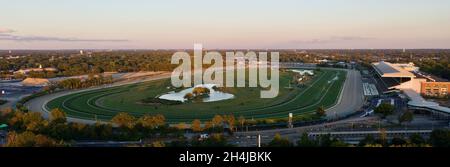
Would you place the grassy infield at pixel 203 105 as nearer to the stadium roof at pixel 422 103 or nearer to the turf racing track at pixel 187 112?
the turf racing track at pixel 187 112

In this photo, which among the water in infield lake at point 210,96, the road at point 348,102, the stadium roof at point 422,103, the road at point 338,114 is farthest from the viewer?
the water in infield lake at point 210,96

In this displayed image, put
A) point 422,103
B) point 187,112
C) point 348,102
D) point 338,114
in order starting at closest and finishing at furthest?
point 338,114
point 187,112
point 422,103
point 348,102

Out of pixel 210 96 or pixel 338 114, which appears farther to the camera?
pixel 210 96

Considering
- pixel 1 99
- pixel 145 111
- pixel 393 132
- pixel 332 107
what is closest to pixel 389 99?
pixel 332 107

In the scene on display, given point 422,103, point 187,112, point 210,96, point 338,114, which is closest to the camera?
point 338,114

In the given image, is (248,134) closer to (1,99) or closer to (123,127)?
(123,127)

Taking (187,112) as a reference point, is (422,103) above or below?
above

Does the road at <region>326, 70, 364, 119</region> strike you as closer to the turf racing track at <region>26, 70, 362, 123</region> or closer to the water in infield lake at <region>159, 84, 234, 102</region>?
the turf racing track at <region>26, 70, 362, 123</region>

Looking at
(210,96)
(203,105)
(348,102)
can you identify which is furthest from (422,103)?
(210,96)

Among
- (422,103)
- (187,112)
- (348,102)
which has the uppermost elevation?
(422,103)

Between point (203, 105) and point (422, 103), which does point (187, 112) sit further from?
point (422, 103)

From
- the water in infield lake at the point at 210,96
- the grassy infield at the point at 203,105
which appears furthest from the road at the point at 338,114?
the water in infield lake at the point at 210,96
